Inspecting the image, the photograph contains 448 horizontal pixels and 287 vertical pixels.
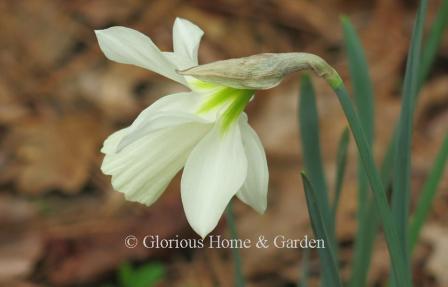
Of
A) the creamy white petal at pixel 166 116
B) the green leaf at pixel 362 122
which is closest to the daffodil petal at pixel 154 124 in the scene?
the creamy white petal at pixel 166 116

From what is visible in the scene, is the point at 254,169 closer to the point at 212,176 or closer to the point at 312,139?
the point at 212,176

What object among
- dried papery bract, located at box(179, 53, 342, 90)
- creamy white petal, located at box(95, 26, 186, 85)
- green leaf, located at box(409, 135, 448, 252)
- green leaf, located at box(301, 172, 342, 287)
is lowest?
green leaf, located at box(301, 172, 342, 287)

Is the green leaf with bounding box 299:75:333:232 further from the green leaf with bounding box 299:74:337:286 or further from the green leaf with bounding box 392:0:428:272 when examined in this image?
the green leaf with bounding box 392:0:428:272

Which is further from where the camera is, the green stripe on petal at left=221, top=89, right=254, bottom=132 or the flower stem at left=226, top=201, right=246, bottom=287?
the flower stem at left=226, top=201, right=246, bottom=287

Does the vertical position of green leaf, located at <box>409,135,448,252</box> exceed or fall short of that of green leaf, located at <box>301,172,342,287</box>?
it exceeds it

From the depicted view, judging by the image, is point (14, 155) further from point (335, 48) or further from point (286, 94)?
point (335, 48)

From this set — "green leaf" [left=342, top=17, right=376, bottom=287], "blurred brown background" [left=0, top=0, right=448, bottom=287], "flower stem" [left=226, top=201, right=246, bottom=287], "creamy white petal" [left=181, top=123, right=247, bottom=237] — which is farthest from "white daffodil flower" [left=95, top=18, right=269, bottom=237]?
"blurred brown background" [left=0, top=0, right=448, bottom=287]

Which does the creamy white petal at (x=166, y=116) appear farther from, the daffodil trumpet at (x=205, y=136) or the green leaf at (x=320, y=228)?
the green leaf at (x=320, y=228)

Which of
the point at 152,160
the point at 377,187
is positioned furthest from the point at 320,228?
the point at 152,160
